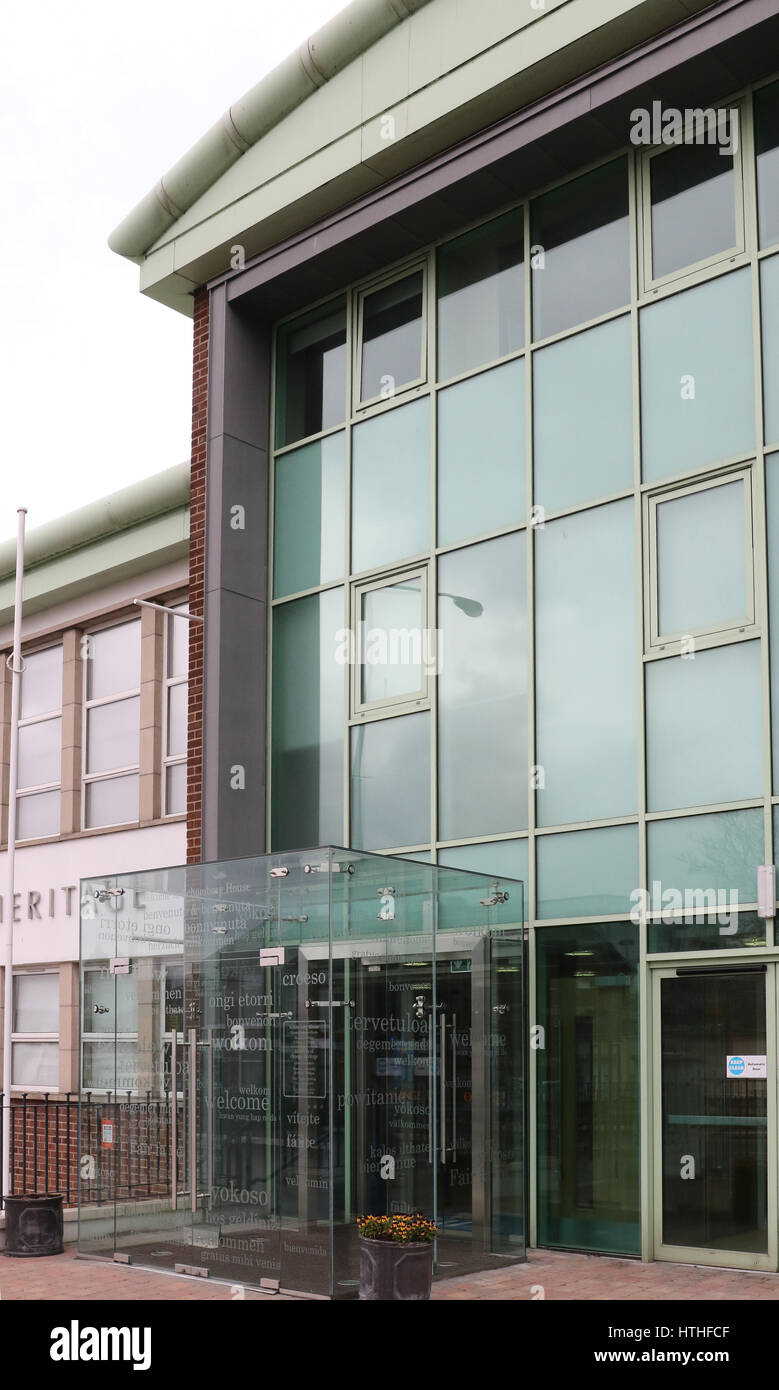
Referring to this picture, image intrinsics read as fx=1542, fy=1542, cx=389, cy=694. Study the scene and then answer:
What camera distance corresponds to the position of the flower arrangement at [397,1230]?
933 centimetres

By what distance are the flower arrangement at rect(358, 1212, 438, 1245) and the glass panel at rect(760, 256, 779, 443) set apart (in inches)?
226

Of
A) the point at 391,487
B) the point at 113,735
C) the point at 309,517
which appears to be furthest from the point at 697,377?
the point at 113,735

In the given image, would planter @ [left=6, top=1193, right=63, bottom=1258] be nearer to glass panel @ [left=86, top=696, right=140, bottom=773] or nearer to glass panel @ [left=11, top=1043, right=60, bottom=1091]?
glass panel @ [left=11, top=1043, right=60, bottom=1091]

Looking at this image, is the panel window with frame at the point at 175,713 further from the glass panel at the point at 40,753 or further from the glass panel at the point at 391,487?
the glass panel at the point at 391,487

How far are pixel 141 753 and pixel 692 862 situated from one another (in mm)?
8817

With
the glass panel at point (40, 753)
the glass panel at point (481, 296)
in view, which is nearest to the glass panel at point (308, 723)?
the glass panel at point (481, 296)

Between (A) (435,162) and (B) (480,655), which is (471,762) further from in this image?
(A) (435,162)

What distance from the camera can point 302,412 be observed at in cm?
1467

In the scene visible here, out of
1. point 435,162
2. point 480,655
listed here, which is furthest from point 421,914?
point 435,162

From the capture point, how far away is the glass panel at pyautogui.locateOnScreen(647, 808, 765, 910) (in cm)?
1048

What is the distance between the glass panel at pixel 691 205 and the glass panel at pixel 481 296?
1386mm

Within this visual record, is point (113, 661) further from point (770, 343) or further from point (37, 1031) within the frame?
point (770, 343)

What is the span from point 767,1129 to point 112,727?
433 inches

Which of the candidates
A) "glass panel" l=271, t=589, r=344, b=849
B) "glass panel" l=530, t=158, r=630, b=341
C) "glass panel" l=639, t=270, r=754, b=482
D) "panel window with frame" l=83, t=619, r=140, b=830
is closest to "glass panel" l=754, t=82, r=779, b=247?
"glass panel" l=639, t=270, r=754, b=482
